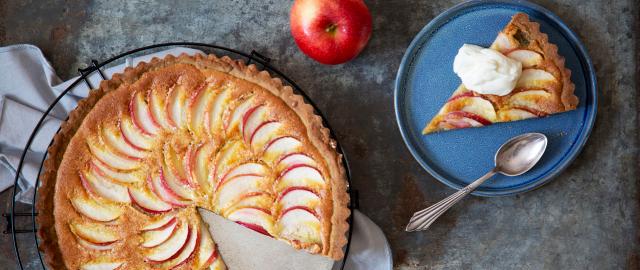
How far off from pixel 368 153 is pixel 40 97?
2.03 m

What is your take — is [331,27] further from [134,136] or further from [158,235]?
[158,235]

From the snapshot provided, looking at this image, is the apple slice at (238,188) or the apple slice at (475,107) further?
the apple slice at (475,107)

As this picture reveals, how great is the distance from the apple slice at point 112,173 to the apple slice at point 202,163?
31 cm

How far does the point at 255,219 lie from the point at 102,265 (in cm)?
90

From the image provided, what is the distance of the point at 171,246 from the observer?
3.04 meters

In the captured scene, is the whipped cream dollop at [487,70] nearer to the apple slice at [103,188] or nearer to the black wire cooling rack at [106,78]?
the black wire cooling rack at [106,78]

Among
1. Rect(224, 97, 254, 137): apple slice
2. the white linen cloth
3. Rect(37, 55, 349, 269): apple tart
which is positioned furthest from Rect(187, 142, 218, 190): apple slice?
the white linen cloth

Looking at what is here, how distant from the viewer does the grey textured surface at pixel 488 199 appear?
3.33 m

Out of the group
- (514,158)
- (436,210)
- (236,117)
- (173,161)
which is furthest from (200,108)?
(514,158)

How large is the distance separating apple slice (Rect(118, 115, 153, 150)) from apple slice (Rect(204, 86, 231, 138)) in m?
0.34

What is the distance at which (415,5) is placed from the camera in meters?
3.39

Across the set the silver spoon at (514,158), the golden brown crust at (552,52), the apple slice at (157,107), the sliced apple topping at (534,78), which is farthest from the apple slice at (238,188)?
the golden brown crust at (552,52)

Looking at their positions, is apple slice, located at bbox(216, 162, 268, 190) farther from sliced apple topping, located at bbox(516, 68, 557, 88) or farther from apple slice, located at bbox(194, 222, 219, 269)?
sliced apple topping, located at bbox(516, 68, 557, 88)

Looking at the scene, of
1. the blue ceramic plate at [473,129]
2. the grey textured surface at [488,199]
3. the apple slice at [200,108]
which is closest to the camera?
the apple slice at [200,108]
